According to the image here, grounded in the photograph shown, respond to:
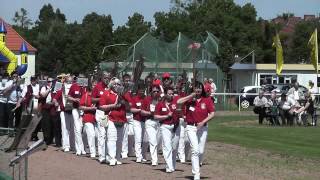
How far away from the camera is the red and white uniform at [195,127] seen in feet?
46.4

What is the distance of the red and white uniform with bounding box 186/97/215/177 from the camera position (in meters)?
14.1

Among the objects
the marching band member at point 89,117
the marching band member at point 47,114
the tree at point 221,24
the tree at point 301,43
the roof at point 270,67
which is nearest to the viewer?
the marching band member at point 89,117

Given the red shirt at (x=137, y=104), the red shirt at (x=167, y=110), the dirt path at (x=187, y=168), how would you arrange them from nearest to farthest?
the dirt path at (x=187, y=168) < the red shirt at (x=167, y=110) < the red shirt at (x=137, y=104)

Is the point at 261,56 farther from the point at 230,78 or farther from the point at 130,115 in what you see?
the point at 130,115

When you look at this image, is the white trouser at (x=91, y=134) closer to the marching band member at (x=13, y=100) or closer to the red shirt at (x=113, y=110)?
the red shirt at (x=113, y=110)

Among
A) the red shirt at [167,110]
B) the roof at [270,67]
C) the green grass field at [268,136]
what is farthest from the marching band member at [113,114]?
the roof at [270,67]

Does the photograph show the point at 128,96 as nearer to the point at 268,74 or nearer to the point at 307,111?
the point at 307,111

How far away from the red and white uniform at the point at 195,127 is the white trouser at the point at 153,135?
2.49 metres

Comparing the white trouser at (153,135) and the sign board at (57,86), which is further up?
the sign board at (57,86)

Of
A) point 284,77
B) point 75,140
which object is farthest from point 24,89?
point 284,77

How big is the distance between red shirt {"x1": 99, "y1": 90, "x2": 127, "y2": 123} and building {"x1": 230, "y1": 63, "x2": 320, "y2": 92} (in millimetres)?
49456

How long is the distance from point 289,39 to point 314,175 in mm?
95338

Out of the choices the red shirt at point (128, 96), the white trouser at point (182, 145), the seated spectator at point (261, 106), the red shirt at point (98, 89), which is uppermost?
the red shirt at point (98, 89)

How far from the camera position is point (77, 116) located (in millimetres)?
19156
